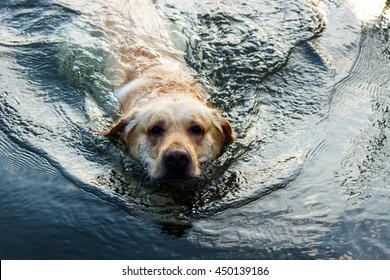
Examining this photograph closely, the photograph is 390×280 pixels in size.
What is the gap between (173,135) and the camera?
594 centimetres

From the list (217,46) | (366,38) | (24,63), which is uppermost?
(366,38)

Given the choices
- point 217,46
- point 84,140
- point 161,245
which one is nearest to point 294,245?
point 161,245

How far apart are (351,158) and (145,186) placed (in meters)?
2.33

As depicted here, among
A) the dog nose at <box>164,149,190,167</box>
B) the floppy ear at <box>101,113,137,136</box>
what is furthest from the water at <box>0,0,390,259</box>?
the dog nose at <box>164,149,190,167</box>

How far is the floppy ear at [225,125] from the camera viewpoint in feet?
21.2

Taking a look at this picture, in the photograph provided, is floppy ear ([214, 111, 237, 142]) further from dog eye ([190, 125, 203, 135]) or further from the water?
dog eye ([190, 125, 203, 135])

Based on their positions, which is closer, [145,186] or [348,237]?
[348,237]

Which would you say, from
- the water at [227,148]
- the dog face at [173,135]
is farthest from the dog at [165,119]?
the water at [227,148]

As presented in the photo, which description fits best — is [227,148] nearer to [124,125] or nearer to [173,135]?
[173,135]

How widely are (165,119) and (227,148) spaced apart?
93 centimetres

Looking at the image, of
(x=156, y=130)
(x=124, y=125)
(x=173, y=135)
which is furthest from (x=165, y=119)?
(x=124, y=125)

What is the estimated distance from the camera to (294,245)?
4.81m

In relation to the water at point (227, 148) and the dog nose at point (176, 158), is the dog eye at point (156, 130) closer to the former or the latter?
the water at point (227, 148)

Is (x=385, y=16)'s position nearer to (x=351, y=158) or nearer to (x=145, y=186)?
(x=351, y=158)
